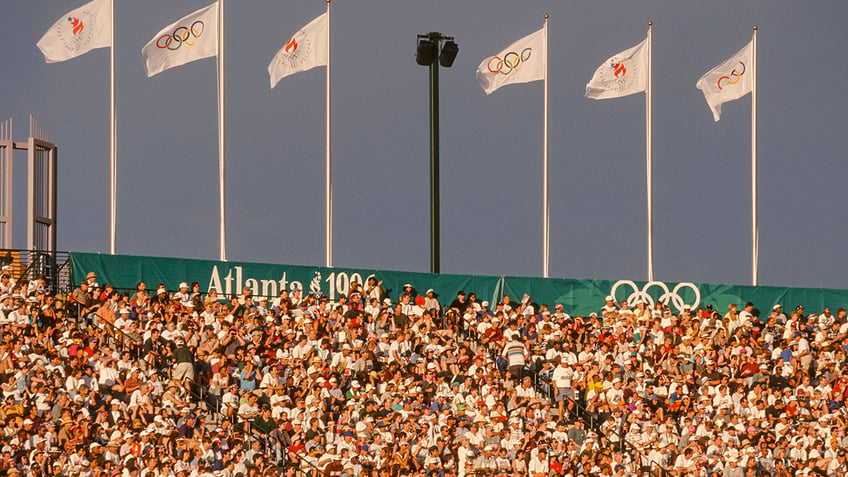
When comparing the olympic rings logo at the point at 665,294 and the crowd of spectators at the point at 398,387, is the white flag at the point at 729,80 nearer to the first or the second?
the olympic rings logo at the point at 665,294

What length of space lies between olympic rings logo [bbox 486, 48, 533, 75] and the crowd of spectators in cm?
673

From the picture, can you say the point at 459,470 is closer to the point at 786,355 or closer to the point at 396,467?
the point at 396,467

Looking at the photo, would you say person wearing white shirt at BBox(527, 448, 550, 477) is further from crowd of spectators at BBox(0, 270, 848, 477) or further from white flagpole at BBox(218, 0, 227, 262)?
white flagpole at BBox(218, 0, 227, 262)

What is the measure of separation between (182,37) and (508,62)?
919 centimetres

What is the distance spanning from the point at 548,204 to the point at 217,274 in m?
10.9

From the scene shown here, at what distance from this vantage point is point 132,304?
121 ft

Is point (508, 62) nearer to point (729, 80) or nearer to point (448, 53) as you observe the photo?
point (448, 53)

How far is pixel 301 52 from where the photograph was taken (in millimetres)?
43594

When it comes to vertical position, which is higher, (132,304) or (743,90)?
(743,90)

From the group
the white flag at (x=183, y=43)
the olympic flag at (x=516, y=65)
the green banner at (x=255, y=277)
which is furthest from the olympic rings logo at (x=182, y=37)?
the olympic flag at (x=516, y=65)

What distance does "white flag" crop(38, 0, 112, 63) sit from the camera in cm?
4019

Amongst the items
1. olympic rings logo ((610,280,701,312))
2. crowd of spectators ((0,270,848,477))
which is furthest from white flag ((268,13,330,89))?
olympic rings logo ((610,280,701,312))

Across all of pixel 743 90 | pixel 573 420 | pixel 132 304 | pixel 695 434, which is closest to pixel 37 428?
pixel 132 304

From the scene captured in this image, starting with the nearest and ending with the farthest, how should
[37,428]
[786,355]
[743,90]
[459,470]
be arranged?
[37,428] → [459,470] → [786,355] → [743,90]
